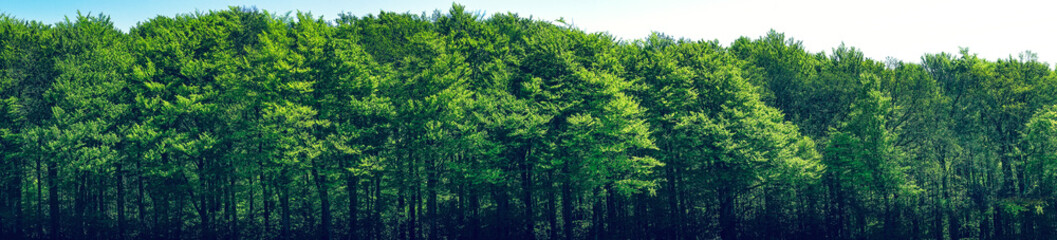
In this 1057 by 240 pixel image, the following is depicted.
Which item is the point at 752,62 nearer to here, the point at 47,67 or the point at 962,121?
the point at 962,121

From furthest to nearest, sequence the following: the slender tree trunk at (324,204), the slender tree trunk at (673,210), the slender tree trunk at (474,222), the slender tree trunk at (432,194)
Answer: the slender tree trunk at (673,210), the slender tree trunk at (474,222), the slender tree trunk at (432,194), the slender tree trunk at (324,204)

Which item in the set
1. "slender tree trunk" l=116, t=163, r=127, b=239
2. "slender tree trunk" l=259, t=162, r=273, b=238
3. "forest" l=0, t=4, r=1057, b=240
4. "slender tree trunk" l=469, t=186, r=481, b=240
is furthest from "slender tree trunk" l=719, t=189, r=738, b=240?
"slender tree trunk" l=116, t=163, r=127, b=239

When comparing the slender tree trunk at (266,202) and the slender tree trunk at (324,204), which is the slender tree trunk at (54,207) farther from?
the slender tree trunk at (324,204)

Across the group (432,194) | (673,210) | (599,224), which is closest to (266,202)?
(432,194)

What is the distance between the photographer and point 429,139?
30016mm

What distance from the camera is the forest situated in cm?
2978

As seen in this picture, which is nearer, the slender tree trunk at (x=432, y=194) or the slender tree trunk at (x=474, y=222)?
the slender tree trunk at (x=432, y=194)

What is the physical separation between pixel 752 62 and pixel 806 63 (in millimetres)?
3699

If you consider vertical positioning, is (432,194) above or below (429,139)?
below

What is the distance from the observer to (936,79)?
4575 centimetres

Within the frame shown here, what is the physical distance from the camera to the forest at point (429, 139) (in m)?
29.8

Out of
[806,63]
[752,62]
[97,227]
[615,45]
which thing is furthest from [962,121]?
[97,227]

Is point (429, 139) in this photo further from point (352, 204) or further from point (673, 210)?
point (673, 210)

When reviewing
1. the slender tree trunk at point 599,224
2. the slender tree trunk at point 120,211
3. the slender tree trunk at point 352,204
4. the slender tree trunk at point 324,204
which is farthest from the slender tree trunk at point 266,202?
the slender tree trunk at point 599,224
